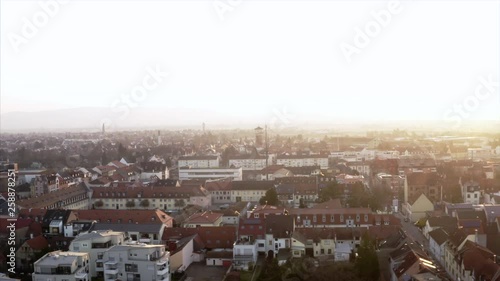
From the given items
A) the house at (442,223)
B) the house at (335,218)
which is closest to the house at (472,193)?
the house at (442,223)

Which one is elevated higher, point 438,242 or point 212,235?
point 438,242

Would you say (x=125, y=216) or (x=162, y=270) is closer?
(x=162, y=270)

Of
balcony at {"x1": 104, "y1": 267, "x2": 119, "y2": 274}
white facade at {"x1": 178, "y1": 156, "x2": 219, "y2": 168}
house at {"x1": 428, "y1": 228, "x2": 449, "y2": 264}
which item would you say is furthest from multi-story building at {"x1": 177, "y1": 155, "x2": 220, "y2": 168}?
balcony at {"x1": 104, "y1": 267, "x2": 119, "y2": 274}

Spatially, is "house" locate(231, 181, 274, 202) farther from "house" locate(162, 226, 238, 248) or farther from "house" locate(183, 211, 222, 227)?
"house" locate(162, 226, 238, 248)

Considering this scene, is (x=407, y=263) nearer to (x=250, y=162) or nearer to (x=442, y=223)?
(x=442, y=223)

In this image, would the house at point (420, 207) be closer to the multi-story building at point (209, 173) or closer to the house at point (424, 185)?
the house at point (424, 185)

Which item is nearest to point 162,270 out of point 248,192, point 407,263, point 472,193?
point 407,263
